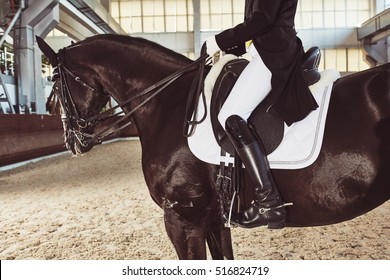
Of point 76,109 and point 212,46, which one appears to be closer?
point 212,46

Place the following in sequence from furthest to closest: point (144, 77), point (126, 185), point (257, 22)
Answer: point (126, 185)
point (144, 77)
point (257, 22)

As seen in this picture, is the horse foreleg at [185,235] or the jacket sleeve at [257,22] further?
the horse foreleg at [185,235]

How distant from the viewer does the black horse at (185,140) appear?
6.07 ft

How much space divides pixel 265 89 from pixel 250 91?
3.2 inches

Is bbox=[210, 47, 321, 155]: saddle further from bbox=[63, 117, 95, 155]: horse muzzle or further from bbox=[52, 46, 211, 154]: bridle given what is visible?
bbox=[63, 117, 95, 155]: horse muzzle

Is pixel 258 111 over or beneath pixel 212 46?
beneath

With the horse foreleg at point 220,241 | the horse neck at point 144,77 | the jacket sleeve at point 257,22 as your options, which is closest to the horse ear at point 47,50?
the horse neck at point 144,77

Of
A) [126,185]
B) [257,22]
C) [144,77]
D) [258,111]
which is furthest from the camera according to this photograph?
[126,185]

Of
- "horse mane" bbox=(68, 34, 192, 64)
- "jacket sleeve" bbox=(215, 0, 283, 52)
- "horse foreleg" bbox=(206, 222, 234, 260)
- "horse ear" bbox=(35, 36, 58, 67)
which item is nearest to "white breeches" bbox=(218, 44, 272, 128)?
"jacket sleeve" bbox=(215, 0, 283, 52)

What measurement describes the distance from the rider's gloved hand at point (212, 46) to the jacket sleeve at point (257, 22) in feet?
0.23

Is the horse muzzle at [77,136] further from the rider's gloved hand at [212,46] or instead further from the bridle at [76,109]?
the rider's gloved hand at [212,46]

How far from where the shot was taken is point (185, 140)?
207 cm

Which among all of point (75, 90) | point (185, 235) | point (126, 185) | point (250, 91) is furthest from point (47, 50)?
point (126, 185)

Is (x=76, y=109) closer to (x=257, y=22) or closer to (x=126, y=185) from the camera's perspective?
(x=257, y=22)
